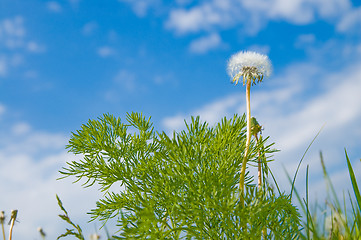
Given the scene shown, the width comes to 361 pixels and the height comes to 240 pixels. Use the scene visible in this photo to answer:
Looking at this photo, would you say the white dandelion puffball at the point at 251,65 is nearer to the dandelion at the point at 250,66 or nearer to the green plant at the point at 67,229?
the dandelion at the point at 250,66

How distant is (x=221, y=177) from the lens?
2.03 meters

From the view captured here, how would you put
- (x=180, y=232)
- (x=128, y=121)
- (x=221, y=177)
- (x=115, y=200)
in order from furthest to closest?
1. (x=128, y=121)
2. (x=115, y=200)
3. (x=221, y=177)
4. (x=180, y=232)

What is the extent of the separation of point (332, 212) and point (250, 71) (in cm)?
85

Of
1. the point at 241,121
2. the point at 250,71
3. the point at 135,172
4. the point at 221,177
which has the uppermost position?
the point at 250,71

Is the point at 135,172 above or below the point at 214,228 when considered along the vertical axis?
above

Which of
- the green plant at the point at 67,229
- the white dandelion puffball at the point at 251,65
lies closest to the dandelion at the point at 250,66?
the white dandelion puffball at the point at 251,65

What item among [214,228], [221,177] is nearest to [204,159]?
[221,177]

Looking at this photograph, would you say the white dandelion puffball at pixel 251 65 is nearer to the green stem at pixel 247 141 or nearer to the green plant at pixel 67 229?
the green stem at pixel 247 141

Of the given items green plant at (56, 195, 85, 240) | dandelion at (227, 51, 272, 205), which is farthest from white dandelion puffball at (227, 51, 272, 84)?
green plant at (56, 195, 85, 240)

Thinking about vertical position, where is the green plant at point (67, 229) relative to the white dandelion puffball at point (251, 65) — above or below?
below

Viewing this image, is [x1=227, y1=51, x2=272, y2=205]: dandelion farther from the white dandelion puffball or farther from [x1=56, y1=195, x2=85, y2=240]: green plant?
[x1=56, y1=195, x2=85, y2=240]: green plant

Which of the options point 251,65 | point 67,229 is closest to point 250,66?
point 251,65

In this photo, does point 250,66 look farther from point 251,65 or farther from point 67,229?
point 67,229

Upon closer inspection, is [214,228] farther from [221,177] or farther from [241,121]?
[241,121]
